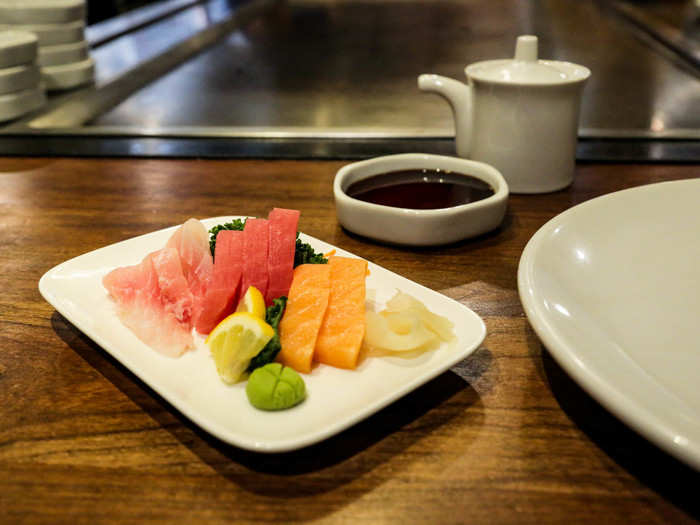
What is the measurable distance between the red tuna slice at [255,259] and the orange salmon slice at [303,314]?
0.04m

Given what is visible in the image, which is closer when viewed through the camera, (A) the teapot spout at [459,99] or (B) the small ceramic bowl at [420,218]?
(B) the small ceramic bowl at [420,218]

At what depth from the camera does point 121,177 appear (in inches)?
49.8

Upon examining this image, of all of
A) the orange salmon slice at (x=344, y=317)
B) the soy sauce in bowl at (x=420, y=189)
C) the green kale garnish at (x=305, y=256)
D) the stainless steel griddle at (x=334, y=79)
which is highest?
the stainless steel griddle at (x=334, y=79)

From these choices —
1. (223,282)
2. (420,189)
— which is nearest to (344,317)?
(223,282)

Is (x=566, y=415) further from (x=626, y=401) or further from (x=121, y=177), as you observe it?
(x=121, y=177)

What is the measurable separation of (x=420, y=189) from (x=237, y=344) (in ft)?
1.69

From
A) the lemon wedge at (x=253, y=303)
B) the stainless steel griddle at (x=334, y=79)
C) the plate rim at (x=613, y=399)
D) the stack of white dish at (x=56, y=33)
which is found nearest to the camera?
the plate rim at (x=613, y=399)

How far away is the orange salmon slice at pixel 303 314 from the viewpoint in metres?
0.64

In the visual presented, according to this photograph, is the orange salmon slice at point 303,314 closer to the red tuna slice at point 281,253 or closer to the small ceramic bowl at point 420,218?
the red tuna slice at point 281,253

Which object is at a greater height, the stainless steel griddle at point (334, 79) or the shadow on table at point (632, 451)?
the stainless steel griddle at point (334, 79)

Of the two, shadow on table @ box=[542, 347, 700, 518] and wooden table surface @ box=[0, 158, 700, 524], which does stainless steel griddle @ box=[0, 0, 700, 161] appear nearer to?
wooden table surface @ box=[0, 158, 700, 524]

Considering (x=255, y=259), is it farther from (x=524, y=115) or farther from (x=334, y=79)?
(x=334, y=79)

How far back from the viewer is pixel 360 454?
1.88ft

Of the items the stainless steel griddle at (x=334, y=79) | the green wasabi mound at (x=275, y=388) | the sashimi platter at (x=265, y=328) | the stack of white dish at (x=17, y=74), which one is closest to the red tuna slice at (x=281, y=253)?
the sashimi platter at (x=265, y=328)
